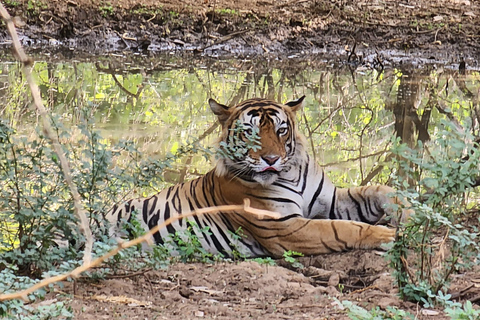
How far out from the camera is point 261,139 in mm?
5469

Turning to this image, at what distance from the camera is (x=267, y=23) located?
15297 mm

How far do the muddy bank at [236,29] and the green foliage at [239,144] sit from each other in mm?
9152

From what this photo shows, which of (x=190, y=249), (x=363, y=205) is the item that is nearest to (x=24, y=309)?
(x=190, y=249)

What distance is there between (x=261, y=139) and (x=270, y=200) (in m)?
0.44

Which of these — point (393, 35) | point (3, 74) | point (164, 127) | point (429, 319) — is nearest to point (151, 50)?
point (3, 74)

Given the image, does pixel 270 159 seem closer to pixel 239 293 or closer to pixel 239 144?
pixel 239 144

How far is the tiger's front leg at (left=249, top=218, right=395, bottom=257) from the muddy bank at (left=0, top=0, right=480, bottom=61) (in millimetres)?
9474

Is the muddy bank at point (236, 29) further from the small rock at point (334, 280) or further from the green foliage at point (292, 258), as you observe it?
the small rock at point (334, 280)

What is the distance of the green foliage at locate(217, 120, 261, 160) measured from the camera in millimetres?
4836

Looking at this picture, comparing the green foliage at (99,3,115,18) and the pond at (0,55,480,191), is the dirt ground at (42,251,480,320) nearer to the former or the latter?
the pond at (0,55,480,191)

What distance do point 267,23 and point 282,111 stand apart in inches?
389

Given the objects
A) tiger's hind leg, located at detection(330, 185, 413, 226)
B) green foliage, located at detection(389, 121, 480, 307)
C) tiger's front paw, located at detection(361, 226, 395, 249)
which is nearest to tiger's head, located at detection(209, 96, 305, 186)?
tiger's hind leg, located at detection(330, 185, 413, 226)

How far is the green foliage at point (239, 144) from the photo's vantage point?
4836mm

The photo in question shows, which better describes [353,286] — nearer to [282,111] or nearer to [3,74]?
[282,111]
